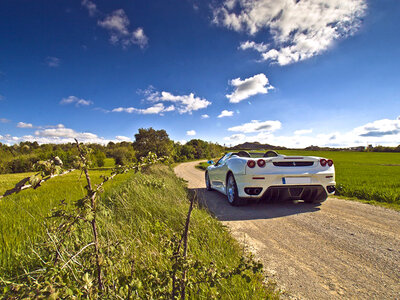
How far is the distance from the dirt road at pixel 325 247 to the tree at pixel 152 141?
20254 mm

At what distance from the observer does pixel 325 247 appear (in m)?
2.72

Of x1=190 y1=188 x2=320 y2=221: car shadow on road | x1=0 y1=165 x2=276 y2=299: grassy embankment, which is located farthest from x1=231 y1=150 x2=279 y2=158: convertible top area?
x1=0 y1=165 x2=276 y2=299: grassy embankment

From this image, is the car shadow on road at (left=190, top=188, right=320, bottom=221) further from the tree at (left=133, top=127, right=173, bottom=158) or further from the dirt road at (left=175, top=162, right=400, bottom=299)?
the tree at (left=133, top=127, right=173, bottom=158)

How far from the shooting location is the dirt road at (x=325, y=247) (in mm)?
1919

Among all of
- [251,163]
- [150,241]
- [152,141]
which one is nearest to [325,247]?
[251,163]

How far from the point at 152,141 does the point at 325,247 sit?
23.2 m

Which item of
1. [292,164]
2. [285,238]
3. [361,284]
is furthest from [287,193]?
[361,284]

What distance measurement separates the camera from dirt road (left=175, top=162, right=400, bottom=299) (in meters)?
1.92

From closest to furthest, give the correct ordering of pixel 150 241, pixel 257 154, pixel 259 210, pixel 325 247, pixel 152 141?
pixel 150 241
pixel 325 247
pixel 259 210
pixel 257 154
pixel 152 141

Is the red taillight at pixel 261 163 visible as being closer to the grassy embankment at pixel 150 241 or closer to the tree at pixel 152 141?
the grassy embankment at pixel 150 241

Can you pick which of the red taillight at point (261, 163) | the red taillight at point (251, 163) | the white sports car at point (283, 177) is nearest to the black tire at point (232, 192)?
the white sports car at point (283, 177)

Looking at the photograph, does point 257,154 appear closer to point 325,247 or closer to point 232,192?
point 232,192

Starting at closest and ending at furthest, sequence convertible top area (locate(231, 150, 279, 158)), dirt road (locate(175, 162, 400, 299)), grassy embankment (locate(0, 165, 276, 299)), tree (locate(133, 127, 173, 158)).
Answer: grassy embankment (locate(0, 165, 276, 299)), dirt road (locate(175, 162, 400, 299)), convertible top area (locate(231, 150, 279, 158)), tree (locate(133, 127, 173, 158))

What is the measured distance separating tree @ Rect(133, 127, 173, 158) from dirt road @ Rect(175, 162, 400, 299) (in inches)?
797
